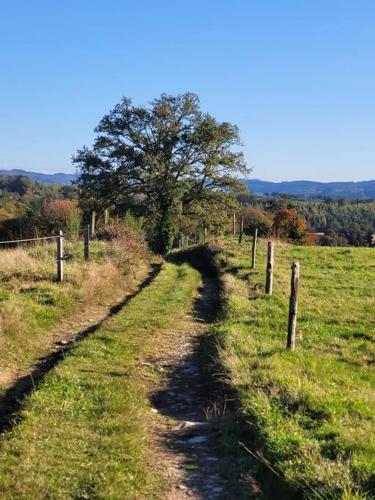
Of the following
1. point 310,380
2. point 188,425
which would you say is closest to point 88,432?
point 188,425

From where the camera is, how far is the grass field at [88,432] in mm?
4738

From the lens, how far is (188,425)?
6.58 meters

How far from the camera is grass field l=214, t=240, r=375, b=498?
476cm

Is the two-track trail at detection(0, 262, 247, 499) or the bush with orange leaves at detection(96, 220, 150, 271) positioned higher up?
the bush with orange leaves at detection(96, 220, 150, 271)

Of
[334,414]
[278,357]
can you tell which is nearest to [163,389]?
[278,357]

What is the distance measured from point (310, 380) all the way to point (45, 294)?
25.5 ft

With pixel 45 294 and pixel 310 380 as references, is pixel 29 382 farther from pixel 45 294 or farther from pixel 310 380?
pixel 45 294

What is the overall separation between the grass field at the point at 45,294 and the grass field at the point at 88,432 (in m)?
1.10

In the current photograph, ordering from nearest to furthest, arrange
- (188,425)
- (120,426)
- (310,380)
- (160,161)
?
1. (120,426)
2. (188,425)
3. (310,380)
4. (160,161)

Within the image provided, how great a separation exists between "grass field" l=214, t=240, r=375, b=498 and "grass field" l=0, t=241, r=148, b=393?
3.53 m

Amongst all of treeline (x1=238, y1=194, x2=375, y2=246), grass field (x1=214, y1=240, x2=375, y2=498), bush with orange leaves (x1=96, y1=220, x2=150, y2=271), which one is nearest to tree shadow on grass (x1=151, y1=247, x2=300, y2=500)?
grass field (x1=214, y1=240, x2=375, y2=498)

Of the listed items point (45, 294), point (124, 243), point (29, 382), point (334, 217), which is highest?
point (124, 243)

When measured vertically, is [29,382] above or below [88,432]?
below

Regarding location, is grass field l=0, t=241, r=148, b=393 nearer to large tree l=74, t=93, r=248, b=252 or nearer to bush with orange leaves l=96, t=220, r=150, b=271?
bush with orange leaves l=96, t=220, r=150, b=271
